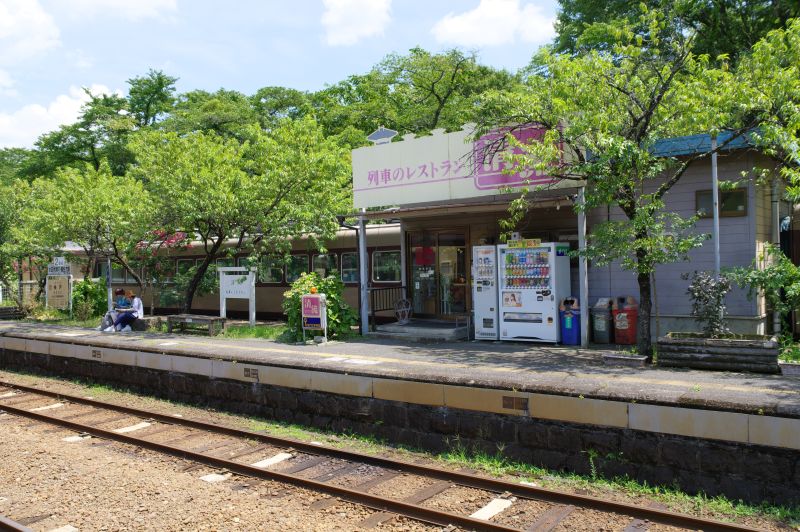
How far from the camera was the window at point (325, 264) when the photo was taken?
20234 mm

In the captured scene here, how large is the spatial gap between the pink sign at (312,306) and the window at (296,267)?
7084 mm

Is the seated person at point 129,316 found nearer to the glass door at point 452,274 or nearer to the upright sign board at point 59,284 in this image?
the upright sign board at point 59,284

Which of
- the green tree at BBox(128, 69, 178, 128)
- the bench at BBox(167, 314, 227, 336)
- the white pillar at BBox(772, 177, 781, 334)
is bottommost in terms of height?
the bench at BBox(167, 314, 227, 336)

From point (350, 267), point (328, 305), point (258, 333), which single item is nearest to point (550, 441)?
point (328, 305)

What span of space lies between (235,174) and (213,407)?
7.99m

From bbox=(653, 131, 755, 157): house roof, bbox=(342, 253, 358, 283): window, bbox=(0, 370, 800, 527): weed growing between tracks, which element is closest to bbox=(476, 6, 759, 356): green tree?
bbox=(653, 131, 755, 157): house roof

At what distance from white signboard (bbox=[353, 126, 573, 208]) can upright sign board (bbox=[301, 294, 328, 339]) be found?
3.21 metres

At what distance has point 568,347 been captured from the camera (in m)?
12.1

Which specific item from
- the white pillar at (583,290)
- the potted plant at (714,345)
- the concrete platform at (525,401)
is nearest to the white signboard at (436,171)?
the white pillar at (583,290)

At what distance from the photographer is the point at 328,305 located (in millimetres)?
14484

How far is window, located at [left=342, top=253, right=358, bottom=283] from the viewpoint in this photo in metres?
19.7

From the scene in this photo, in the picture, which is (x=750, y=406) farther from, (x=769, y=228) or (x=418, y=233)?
(x=418, y=233)

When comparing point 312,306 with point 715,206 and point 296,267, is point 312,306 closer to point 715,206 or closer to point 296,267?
point 296,267

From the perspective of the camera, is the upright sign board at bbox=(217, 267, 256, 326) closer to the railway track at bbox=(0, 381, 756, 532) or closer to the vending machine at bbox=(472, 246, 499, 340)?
the railway track at bbox=(0, 381, 756, 532)
